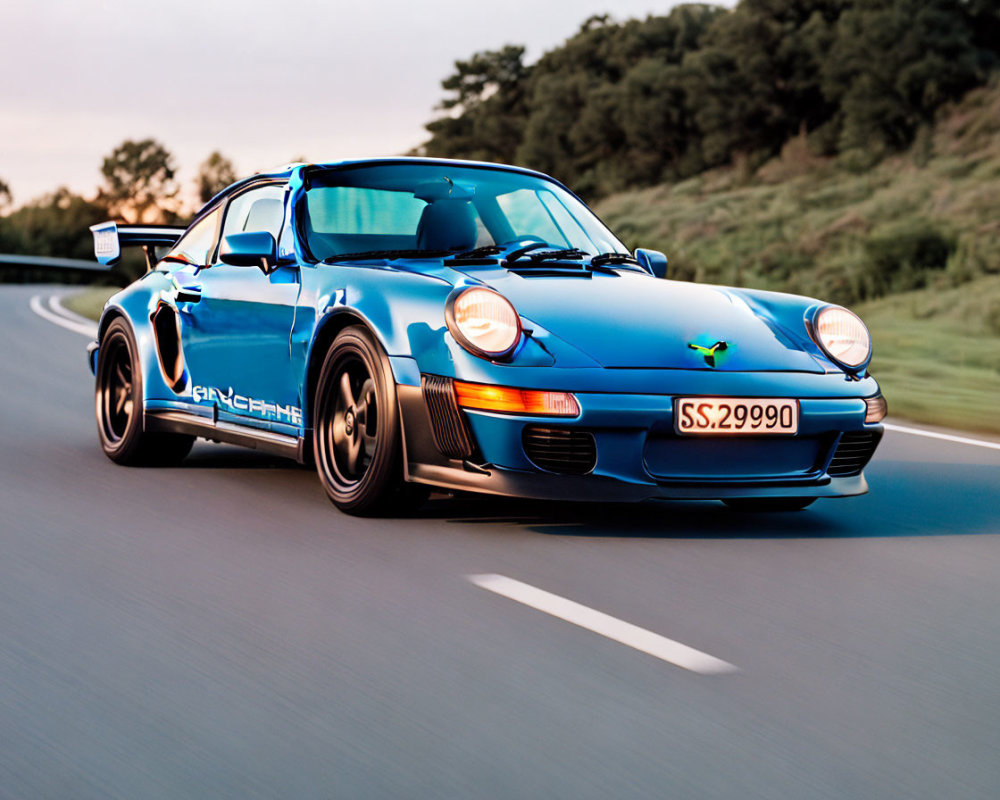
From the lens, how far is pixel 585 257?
7.12 m

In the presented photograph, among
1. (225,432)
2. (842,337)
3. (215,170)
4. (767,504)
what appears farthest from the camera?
(215,170)

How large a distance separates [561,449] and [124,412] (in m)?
Answer: 3.15

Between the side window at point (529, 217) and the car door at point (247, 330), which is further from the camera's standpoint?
the side window at point (529, 217)

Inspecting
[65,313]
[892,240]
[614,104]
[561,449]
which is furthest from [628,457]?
[614,104]

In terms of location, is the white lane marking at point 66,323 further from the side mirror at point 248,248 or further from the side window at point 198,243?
the side mirror at point 248,248

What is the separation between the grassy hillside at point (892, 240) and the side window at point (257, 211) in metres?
4.77

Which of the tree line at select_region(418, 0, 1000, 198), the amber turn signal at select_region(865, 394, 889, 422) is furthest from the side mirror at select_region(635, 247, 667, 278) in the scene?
the tree line at select_region(418, 0, 1000, 198)

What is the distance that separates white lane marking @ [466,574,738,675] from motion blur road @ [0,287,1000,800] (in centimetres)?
6

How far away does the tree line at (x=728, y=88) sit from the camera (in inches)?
1686

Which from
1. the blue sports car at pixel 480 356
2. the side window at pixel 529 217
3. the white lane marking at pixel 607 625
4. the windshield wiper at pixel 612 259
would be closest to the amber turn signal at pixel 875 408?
the blue sports car at pixel 480 356

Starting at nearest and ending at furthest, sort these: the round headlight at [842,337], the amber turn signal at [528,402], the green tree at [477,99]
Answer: the amber turn signal at [528,402] → the round headlight at [842,337] → the green tree at [477,99]

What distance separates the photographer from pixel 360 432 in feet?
21.0

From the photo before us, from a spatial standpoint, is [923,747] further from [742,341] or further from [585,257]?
[585,257]

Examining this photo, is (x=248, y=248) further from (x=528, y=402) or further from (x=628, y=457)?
(x=628, y=457)
